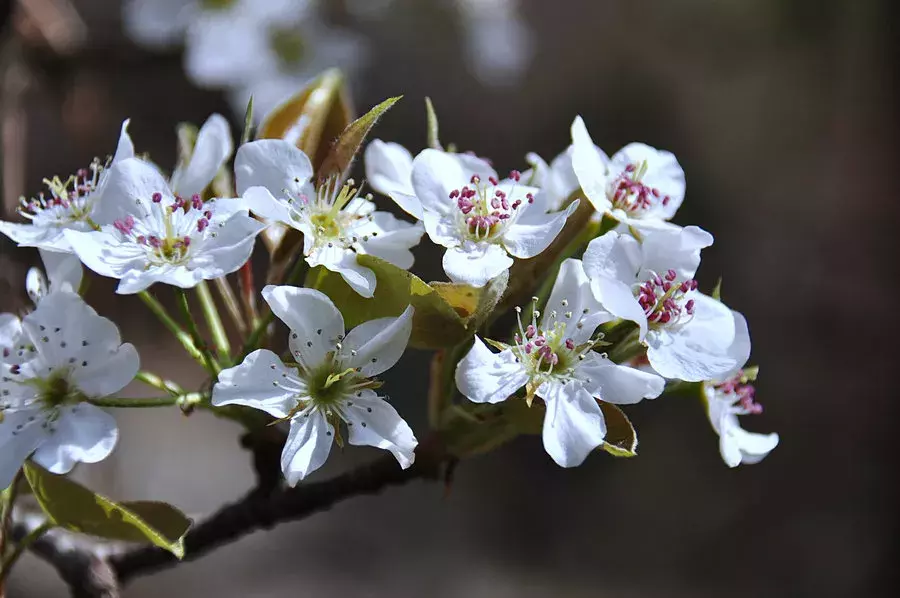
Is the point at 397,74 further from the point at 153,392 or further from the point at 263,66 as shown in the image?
the point at 153,392

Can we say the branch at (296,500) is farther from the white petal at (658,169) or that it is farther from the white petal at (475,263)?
the white petal at (658,169)

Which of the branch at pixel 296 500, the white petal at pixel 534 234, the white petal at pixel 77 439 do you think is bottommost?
the branch at pixel 296 500

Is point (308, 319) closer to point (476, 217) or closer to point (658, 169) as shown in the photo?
point (476, 217)

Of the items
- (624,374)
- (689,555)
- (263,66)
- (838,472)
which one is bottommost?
(689,555)

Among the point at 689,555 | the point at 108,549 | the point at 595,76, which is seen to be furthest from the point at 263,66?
the point at 689,555

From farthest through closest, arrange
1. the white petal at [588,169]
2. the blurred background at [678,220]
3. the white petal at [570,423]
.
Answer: the blurred background at [678,220], the white petal at [588,169], the white petal at [570,423]

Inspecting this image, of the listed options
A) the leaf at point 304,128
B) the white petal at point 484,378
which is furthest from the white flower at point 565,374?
the leaf at point 304,128

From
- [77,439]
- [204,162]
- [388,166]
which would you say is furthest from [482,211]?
[77,439]

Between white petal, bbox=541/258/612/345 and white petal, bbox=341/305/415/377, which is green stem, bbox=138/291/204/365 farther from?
white petal, bbox=541/258/612/345
